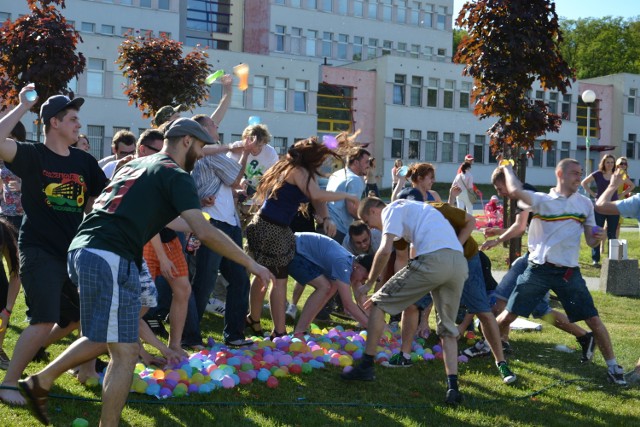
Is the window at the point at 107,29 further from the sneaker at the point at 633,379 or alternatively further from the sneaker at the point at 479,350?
the sneaker at the point at 633,379

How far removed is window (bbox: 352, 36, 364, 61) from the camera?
60.0m

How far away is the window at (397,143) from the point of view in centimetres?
5197

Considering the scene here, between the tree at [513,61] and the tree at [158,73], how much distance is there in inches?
266

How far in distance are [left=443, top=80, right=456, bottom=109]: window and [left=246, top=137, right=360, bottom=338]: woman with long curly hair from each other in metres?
46.4

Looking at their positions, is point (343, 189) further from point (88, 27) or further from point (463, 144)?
point (463, 144)

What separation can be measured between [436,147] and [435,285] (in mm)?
47952

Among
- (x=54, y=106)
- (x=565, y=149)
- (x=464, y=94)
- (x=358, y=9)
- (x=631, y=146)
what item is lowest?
(x=54, y=106)

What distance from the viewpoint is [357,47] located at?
60188mm

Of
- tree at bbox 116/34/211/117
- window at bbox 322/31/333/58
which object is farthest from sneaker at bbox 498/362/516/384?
window at bbox 322/31/333/58

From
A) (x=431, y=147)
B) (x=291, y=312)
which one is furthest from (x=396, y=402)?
(x=431, y=147)

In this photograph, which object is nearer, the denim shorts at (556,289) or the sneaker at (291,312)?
the denim shorts at (556,289)

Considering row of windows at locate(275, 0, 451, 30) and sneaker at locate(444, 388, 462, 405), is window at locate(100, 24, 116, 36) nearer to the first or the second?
row of windows at locate(275, 0, 451, 30)

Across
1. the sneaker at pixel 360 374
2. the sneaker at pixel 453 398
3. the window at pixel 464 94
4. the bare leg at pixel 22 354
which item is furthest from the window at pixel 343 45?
the bare leg at pixel 22 354

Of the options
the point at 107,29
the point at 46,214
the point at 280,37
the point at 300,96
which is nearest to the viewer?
the point at 46,214
